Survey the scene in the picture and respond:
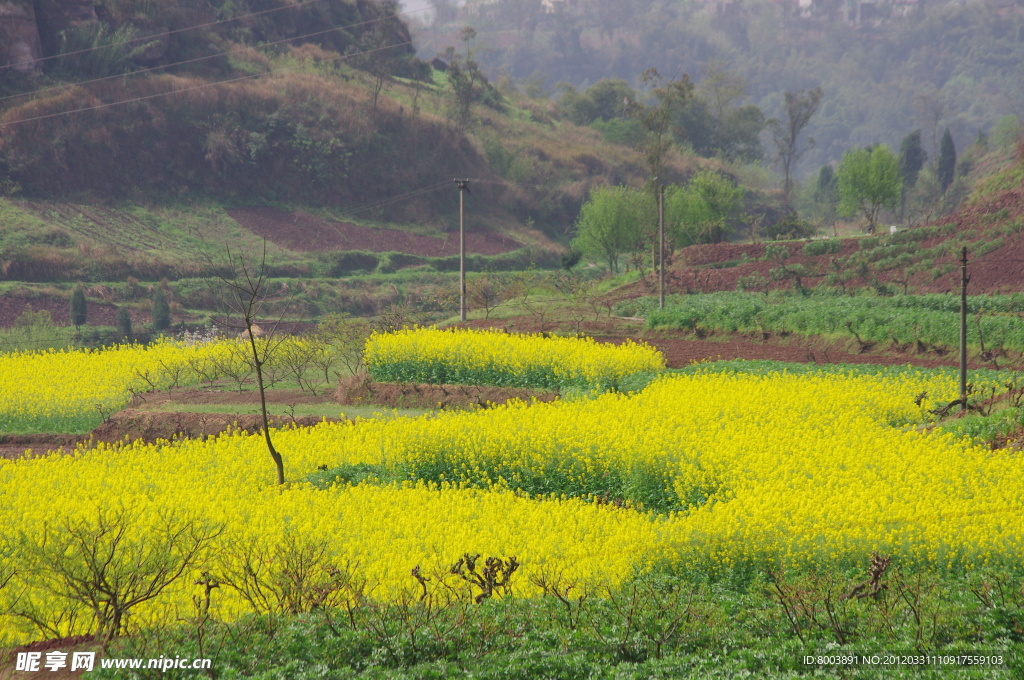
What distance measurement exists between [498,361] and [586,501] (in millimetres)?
8175

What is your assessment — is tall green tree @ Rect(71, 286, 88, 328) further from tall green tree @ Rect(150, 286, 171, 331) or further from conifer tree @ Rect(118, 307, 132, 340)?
tall green tree @ Rect(150, 286, 171, 331)

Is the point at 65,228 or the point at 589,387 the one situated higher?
the point at 65,228

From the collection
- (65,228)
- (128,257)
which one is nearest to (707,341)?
(128,257)

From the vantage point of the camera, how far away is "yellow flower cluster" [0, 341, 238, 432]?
1769cm

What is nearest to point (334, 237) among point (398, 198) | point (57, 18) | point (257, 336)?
point (398, 198)

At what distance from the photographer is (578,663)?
6141mm

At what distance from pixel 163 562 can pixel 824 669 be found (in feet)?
18.3

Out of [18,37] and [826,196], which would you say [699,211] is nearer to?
[18,37]

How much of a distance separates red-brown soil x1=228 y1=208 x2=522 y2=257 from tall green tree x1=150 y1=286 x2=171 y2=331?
14.3 metres

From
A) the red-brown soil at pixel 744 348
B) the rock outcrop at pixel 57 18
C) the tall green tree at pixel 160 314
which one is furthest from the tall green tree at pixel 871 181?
the rock outcrop at pixel 57 18

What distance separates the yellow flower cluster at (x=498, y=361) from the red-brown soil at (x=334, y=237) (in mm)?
32002

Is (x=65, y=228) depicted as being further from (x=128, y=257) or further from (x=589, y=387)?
(x=589, y=387)

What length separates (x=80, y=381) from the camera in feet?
67.6

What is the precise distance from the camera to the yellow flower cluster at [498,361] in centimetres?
1895
